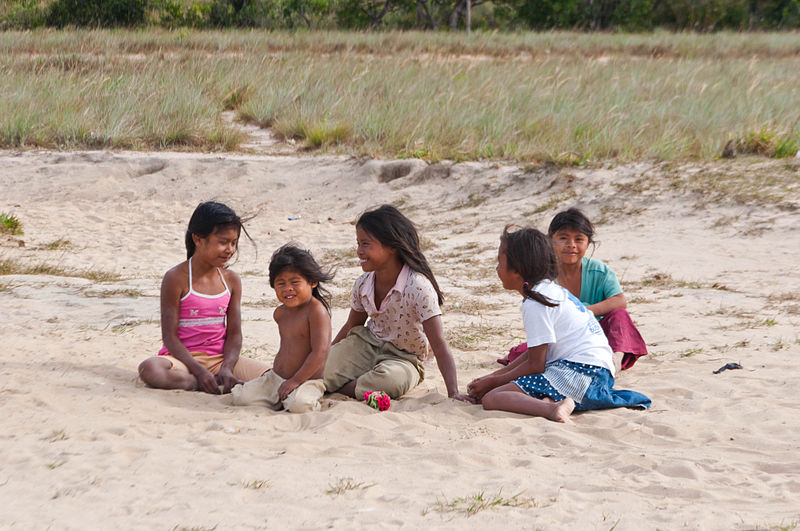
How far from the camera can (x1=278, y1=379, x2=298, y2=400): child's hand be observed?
4121 millimetres

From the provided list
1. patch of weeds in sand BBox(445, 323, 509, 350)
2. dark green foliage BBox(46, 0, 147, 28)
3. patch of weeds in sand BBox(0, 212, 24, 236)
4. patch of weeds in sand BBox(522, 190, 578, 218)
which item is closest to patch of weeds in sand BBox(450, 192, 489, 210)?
patch of weeds in sand BBox(522, 190, 578, 218)

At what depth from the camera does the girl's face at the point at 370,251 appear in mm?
4145

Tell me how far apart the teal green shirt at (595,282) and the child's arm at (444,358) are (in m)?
1.06

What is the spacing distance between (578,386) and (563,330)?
11.2 inches

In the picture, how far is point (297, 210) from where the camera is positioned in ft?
34.7

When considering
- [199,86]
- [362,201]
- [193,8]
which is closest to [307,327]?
[362,201]

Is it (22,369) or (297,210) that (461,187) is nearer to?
(297,210)

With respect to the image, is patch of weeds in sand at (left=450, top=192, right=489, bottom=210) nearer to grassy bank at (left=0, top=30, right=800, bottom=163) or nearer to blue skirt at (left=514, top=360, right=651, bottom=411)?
grassy bank at (left=0, top=30, right=800, bottom=163)

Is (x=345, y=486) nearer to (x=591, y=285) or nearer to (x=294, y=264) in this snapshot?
(x=294, y=264)

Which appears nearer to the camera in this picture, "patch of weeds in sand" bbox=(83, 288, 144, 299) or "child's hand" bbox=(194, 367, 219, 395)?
"child's hand" bbox=(194, 367, 219, 395)

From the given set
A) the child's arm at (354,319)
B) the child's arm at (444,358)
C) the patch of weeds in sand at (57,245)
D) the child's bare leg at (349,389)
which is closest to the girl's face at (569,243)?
the child's arm at (444,358)

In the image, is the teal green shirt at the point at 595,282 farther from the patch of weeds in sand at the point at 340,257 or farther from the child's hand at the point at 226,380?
the patch of weeds in sand at the point at 340,257

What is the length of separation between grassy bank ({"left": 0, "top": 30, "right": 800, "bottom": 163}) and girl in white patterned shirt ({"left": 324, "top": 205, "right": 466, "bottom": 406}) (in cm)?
650

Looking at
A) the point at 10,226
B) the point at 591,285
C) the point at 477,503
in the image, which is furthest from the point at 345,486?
the point at 10,226
